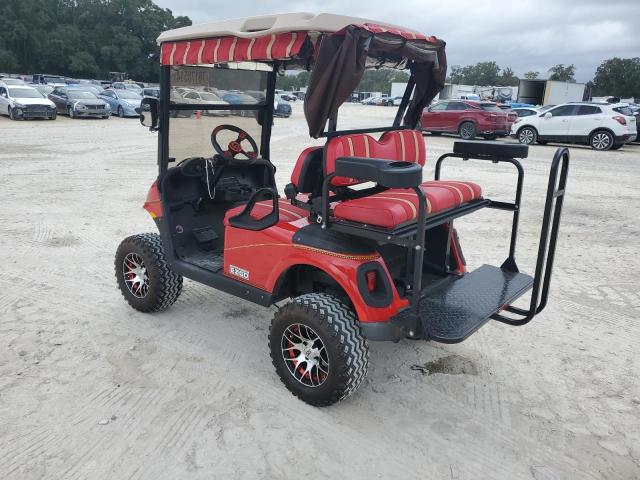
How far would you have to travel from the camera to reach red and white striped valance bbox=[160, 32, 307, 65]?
9.35 feet

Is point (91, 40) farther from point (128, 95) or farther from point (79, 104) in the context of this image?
point (79, 104)

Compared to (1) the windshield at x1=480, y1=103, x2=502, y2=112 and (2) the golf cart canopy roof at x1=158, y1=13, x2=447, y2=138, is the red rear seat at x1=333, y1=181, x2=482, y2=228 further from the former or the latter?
(1) the windshield at x1=480, y1=103, x2=502, y2=112

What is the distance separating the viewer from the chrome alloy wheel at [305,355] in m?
2.91

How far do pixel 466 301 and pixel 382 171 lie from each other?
3.78 feet

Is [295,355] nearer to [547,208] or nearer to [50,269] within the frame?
[547,208]

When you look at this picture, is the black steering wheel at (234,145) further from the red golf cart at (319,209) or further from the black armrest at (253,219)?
the black armrest at (253,219)

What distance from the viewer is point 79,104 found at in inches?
782

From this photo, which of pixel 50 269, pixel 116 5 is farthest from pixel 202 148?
pixel 116 5

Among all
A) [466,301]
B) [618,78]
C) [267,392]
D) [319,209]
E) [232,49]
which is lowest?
[267,392]

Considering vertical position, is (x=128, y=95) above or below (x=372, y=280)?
above

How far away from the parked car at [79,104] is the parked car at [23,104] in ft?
3.42

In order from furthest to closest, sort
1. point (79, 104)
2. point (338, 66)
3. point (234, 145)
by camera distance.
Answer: point (79, 104)
point (234, 145)
point (338, 66)

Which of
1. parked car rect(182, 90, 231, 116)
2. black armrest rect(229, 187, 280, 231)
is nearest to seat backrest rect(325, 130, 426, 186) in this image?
black armrest rect(229, 187, 280, 231)

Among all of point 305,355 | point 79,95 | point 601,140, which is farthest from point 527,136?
point 79,95
